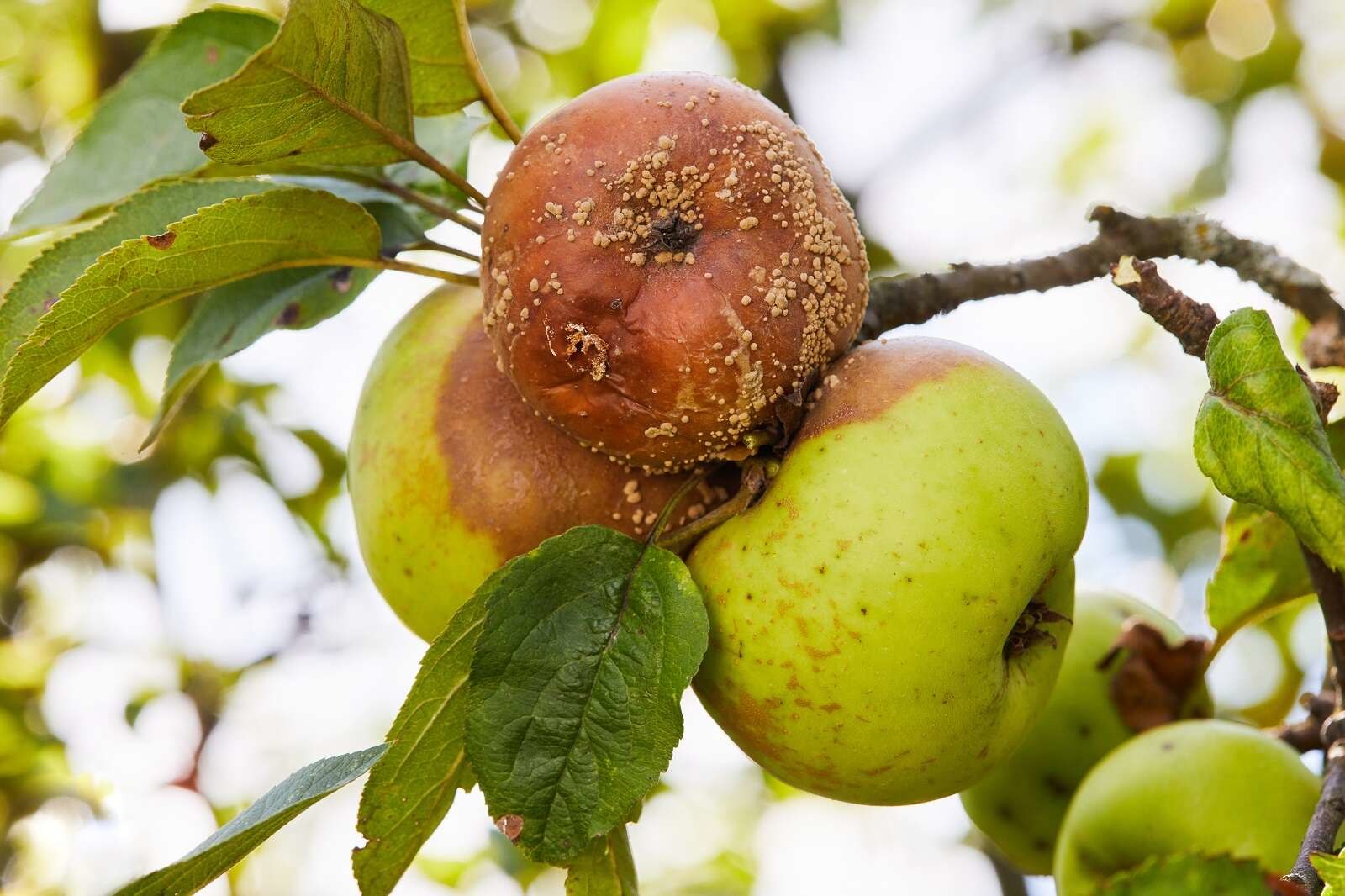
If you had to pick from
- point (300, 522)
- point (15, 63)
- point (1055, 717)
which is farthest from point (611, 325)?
point (15, 63)

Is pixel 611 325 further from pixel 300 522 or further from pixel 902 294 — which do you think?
pixel 300 522

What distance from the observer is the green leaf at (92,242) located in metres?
1.19

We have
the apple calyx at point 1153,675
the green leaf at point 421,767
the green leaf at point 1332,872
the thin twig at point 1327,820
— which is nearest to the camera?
the green leaf at point 1332,872

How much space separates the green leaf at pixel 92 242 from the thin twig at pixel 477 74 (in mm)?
248

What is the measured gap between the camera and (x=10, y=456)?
2.53m

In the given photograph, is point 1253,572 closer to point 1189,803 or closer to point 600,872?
point 1189,803

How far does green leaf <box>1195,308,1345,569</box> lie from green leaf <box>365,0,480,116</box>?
76 cm

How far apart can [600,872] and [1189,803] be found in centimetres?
→ 68

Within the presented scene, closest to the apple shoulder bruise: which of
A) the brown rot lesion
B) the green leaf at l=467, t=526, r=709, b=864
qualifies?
the brown rot lesion

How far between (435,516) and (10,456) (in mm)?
1778

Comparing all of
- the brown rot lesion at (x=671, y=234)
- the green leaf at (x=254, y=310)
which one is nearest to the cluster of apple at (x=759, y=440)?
the brown rot lesion at (x=671, y=234)

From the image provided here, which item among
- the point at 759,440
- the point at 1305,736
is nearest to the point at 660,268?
the point at 759,440

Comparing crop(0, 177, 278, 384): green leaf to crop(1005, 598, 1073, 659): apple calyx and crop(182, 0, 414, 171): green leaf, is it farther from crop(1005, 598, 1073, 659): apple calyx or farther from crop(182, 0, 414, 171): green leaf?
crop(1005, 598, 1073, 659): apple calyx

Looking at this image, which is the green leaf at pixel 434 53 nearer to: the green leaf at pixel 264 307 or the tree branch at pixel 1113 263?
the green leaf at pixel 264 307
